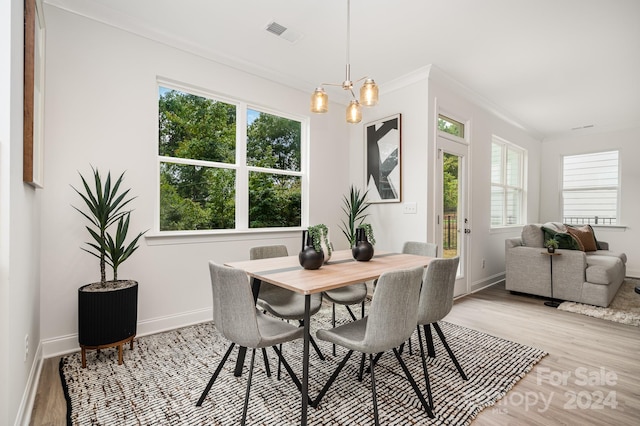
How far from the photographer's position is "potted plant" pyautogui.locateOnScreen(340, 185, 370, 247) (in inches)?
162

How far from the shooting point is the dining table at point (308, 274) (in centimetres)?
159

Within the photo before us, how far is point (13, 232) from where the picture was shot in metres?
1.44

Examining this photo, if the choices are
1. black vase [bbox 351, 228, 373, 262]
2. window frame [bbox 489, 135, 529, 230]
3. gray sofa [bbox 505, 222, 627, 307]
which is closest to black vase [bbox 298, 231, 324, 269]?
black vase [bbox 351, 228, 373, 262]

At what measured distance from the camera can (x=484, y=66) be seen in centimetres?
349

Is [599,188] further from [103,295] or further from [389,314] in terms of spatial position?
[103,295]

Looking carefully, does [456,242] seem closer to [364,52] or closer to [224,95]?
[364,52]

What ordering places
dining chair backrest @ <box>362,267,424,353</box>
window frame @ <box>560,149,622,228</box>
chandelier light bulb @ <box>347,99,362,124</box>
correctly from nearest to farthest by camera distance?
dining chair backrest @ <box>362,267,424,353</box> → chandelier light bulb @ <box>347,99,362,124</box> → window frame @ <box>560,149,622,228</box>

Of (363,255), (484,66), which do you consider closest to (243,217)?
(363,255)

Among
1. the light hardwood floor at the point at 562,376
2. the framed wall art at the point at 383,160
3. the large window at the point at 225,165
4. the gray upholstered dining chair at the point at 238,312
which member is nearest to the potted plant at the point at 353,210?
the framed wall art at the point at 383,160

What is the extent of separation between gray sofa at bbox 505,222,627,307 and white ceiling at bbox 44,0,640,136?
6.81 ft

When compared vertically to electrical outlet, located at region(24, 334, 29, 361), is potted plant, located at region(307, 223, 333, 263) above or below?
above

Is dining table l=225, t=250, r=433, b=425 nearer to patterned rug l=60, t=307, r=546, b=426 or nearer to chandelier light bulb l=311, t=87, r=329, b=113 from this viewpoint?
patterned rug l=60, t=307, r=546, b=426

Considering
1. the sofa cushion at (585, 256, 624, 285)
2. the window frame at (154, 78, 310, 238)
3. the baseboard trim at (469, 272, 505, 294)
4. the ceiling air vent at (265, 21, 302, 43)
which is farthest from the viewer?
the baseboard trim at (469, 272, 505, 294)

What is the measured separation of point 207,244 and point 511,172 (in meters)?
5.49
